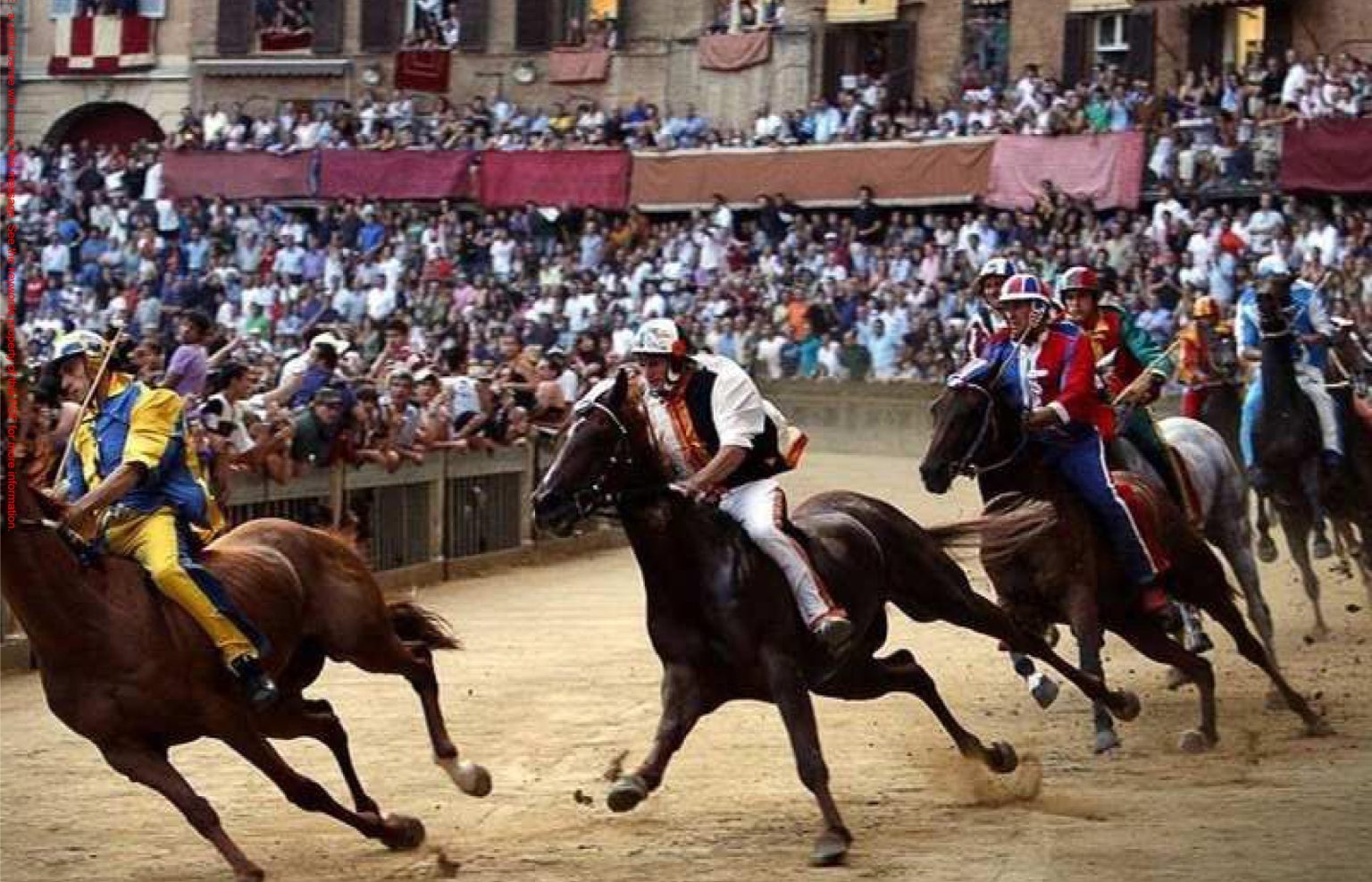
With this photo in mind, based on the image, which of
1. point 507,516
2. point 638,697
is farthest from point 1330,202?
point 638,697

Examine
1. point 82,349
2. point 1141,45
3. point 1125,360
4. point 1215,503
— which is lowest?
point 1215,503

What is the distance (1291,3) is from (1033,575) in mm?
25547

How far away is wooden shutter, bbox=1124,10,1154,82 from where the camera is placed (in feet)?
128

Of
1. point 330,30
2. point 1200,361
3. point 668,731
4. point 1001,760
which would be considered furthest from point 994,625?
point 330,30

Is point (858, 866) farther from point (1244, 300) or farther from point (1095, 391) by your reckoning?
point (1244, 300)

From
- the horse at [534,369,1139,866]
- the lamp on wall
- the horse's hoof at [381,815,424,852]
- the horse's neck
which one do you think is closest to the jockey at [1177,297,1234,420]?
the horse at [534,369,1139,866]

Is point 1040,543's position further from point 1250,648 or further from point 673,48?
point 673,48

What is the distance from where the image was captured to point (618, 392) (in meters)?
10.3

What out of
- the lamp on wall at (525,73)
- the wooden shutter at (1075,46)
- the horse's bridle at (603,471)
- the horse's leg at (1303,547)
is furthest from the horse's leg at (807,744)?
the lamp on wall at (525,73)

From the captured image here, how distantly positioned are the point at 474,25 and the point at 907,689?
39.0m

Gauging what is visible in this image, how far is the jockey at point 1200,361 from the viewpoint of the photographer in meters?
18.8

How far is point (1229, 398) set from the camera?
19.2m

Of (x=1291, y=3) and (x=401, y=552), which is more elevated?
(x=1291, y=3)

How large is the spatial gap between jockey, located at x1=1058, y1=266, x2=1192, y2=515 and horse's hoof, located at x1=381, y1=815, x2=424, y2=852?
5.52 m
